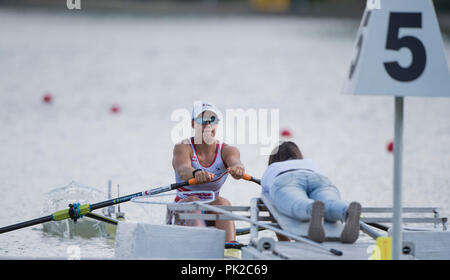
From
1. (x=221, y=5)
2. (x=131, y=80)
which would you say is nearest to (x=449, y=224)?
(x=131, y=80)

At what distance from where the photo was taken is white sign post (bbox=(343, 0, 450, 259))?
12.6 feet

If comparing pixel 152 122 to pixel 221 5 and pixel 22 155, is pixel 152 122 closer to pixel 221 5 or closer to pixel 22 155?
pixel 22 155

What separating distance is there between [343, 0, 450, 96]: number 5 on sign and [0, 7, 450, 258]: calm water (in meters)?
2.58

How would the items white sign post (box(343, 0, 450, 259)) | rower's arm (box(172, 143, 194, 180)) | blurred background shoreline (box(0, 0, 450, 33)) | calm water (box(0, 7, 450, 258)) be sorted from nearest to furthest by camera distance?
white sign post (box(343, 0, 450, 259)) → rower's arm (box(172, 143, 194, 180)) → calm water (box(0, 7, 450, 258)) → blurred background shoreline (box(0, 0, 450, 33))

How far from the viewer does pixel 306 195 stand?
485 cm

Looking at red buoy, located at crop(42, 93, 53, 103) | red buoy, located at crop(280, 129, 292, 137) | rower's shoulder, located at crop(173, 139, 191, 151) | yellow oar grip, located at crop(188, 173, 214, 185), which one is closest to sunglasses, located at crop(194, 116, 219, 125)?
rower's shoulder, located at crop(173, 139, 191, 151)

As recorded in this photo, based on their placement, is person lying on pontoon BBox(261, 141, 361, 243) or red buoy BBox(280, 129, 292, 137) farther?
red buoy BBox(280, 129, 292, 137)

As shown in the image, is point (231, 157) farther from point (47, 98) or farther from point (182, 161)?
point (47, 98)

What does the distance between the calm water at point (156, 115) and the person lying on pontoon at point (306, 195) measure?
4.67 feet

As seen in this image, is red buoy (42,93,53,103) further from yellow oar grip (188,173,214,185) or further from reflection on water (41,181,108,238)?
yellow oar grip (188,173,214,185)

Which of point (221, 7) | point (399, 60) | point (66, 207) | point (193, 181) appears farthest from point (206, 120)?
point (221, 7)

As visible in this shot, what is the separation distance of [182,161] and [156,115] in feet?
27.4

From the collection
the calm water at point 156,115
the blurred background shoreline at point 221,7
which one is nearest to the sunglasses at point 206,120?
the calm water at point 156,115

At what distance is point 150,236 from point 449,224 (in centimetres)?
303
